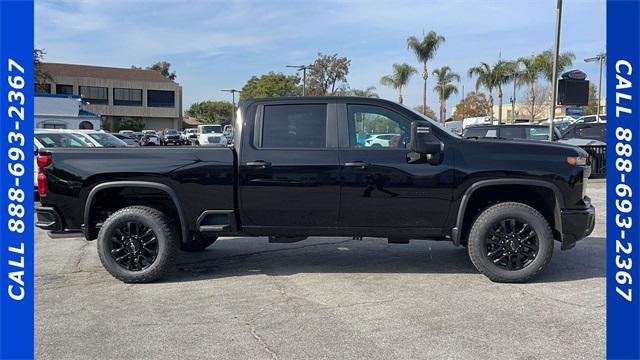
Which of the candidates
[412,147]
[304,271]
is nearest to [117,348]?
[304,271]

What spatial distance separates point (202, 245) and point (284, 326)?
305cm

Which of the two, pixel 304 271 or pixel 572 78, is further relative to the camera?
pixel 572 78

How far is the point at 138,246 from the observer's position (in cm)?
565

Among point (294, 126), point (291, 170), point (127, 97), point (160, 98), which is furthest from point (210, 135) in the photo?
point (160, 98)

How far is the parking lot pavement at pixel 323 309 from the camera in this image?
3.91 m

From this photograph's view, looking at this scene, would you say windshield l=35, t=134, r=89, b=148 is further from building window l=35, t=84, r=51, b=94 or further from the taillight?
building window l=35, t=84, r=51, b=94

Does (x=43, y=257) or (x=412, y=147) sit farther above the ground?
(x=412, y=147)

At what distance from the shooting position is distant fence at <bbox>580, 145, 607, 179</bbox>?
1465 centimetres

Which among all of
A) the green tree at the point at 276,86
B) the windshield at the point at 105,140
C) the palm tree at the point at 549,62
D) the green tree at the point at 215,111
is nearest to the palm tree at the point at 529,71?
the palm tree at the point at 549,62

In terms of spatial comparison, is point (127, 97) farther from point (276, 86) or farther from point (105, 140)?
point (105, 140)

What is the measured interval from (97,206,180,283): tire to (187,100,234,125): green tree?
95389 mm

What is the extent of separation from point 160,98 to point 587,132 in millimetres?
71653

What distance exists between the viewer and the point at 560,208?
211 inches

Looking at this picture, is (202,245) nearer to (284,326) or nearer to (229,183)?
(229,183)
